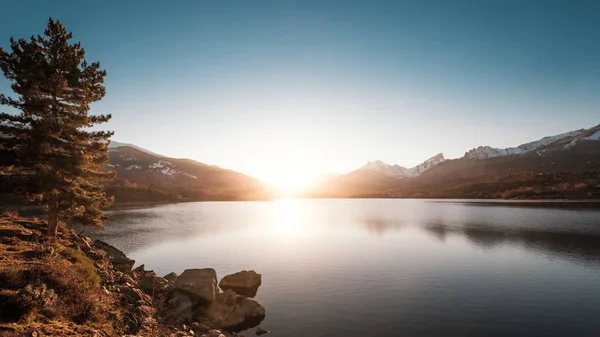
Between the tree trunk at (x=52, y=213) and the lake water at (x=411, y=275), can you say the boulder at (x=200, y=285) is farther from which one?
the tree trunk at (x=52, y=213)

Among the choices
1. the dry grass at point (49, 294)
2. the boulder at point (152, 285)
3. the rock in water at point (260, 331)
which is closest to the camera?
the dry grass at point (49, 294)

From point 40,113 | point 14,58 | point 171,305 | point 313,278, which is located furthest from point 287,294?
point 14,58

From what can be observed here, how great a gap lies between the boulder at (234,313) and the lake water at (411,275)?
120cm

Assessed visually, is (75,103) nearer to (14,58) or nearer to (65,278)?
(14,58)

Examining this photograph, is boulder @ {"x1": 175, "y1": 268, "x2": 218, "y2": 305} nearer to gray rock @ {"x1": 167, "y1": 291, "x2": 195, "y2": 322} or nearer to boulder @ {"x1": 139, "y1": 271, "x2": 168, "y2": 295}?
gray rock @ {"x1": 167, "y1": 291, "x2": 195, "y2": 322}

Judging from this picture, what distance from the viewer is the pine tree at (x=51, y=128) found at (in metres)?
25.1

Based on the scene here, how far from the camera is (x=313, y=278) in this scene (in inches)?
1476

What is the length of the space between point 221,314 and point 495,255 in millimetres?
43971

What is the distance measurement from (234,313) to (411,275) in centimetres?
2328

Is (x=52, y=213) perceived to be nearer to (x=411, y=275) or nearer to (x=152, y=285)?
(x=152, y=285)

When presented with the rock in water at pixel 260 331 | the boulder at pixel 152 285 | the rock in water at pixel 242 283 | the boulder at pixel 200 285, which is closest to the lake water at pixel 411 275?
the rock in water at pixel 260 331

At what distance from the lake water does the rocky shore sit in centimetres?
441

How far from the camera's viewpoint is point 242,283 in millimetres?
32938

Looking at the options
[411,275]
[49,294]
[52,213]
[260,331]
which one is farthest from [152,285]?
[411,275]
